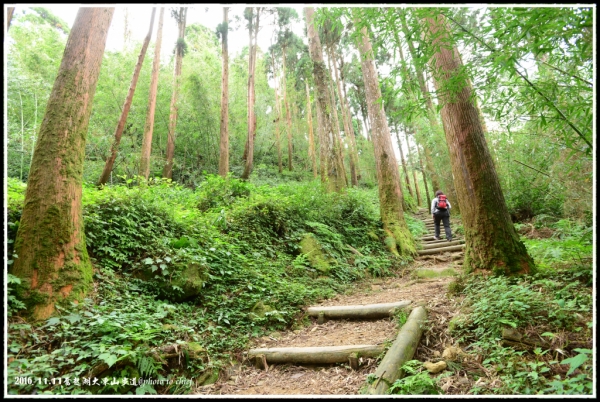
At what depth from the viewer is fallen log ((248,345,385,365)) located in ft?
10.1

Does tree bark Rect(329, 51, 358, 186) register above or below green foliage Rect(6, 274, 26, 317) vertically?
above

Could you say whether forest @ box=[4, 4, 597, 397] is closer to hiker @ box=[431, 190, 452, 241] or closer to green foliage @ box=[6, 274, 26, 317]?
green foliage @ box=[6, 274, 26, 317]

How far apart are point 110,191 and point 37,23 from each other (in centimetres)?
1907

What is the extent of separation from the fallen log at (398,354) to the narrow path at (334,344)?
11cm

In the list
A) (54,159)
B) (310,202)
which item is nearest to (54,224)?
(54,159)

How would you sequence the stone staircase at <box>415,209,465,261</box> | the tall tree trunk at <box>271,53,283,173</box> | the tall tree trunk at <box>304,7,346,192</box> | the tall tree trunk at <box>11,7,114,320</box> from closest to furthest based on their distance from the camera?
the tall tree trunk at <box>11,7,114,320</box>
the stone staircase at <box>415,209,465,261</box>
the tall tree trunk at <box>304,7,346,192</box>
the tall tree trunk at <box>271,53,283,173</box>

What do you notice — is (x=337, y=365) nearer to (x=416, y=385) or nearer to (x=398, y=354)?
(x=398, y=354)

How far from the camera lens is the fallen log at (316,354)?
10.1 ft

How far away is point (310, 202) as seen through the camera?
839 centimetres

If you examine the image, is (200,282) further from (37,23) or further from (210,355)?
(37,23)

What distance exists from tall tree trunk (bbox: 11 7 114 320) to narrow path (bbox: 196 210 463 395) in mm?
1780

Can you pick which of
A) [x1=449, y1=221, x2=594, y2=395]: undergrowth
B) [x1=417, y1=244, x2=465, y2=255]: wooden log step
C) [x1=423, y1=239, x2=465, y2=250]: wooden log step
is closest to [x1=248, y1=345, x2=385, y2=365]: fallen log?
[x1=449, y1=221, x2=594, y2=395]: undergrowth

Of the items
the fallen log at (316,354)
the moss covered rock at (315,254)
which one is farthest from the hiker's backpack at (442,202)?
the fallen log at (316,354)

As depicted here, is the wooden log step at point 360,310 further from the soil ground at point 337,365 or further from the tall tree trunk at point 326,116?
the tall tree trunk at point 326,116
